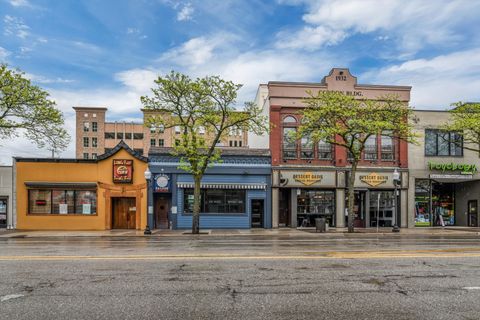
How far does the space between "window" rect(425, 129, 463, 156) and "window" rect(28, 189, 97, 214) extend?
2550 centimetres

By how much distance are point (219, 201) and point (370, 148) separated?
40.3ft

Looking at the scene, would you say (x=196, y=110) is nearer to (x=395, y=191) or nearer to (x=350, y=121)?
(x=350, y=121)

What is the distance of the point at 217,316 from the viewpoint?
21.1 ft

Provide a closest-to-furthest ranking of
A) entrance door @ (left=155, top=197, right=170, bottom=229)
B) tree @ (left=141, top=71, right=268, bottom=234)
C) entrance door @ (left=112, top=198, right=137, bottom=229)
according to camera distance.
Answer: tree @ (left=141, top=71, right=268, bottom=234)
entrance door @ (left=112, top=198, right=137, bottom=229)
entrance door @ (left=155, top=197, right=170, bottom=229)

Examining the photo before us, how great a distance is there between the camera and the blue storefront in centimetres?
2850

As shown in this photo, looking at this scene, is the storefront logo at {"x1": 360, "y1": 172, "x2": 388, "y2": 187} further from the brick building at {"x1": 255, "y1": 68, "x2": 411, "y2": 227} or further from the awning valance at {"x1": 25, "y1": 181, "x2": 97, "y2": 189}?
the awning valance at {"x1": 25, "y1": 181, "x2": 97, "y2": 189}

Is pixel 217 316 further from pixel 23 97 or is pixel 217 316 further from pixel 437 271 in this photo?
pixel 23 97

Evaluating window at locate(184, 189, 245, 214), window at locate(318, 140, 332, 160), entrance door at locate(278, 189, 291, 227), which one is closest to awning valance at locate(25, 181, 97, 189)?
window at locate(184, 189, 245, 214)

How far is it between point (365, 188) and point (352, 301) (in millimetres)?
23886

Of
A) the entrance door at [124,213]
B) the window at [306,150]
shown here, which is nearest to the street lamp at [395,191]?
the window at [306,150]

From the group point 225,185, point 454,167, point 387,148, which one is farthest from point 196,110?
point 454,167

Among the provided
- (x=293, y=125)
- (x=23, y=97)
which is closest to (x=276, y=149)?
(x=293, y=125)

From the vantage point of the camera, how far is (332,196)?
3023 centimetres

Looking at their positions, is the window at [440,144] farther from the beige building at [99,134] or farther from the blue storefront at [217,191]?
the beige building at [99,134]
